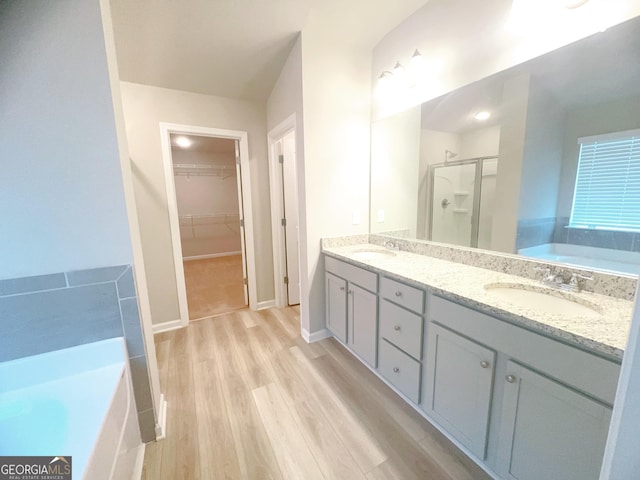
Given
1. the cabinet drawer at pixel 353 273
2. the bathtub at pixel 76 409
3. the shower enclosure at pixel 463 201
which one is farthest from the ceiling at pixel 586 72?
the bathtub at pixel 76 409

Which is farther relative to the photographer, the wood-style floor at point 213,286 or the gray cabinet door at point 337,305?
the wood-style floor at point 213,286

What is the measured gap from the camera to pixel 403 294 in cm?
152

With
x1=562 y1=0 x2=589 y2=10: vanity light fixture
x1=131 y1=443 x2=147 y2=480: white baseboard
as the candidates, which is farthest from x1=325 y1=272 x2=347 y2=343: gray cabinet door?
x1=562 y1=0 x2=589 y2=10: vanity light fixture

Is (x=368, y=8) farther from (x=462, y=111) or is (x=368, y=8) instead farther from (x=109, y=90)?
(x=109, y=90)

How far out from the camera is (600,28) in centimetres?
111

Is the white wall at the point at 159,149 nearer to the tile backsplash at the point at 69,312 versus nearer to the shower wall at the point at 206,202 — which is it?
the tile backsplash at the point at 69,312

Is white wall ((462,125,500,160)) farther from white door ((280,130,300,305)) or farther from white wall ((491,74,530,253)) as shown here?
white door ((280,130,300,305))

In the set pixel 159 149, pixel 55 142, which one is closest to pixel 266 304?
pixel 159 149

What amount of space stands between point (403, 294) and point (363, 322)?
51 centimetres

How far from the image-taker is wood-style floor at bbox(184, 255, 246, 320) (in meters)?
3.13

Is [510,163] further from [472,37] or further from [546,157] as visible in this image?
[472,37]

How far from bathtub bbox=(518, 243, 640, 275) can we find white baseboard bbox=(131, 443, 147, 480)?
7.62 feet

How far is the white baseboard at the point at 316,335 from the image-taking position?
238 centimetres

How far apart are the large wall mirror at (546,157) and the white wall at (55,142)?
203 centimetres
